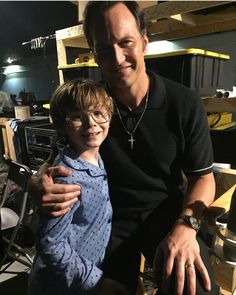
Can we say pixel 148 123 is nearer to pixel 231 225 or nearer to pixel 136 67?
pixel 136 67

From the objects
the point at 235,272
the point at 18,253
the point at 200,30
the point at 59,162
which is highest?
the point at 200,30

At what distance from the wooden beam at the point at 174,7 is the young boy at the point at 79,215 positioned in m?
0.48

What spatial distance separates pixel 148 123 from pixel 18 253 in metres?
1.49

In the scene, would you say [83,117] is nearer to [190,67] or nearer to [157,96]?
[157,96]

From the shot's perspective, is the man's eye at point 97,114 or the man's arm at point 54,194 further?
the man's eye at point 97,114

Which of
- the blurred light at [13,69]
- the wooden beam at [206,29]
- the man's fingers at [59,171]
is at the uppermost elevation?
the wooden beam at [206,29]

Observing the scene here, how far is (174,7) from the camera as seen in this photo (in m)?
1.08

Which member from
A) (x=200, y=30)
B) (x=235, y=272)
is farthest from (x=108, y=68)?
(x=235, y=272)

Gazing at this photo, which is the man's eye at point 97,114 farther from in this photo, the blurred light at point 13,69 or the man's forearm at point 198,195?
the blurred light at point 13,69

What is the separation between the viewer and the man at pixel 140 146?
0.89 metres

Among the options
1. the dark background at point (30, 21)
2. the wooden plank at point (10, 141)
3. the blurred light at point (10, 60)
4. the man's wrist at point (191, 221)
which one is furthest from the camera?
the blurred light at point (10, 60)

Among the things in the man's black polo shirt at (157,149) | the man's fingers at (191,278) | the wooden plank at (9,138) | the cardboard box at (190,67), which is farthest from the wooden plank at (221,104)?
the wooden plank at (9,138)

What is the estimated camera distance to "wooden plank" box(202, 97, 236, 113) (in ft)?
3.69

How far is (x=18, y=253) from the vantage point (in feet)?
6.20
